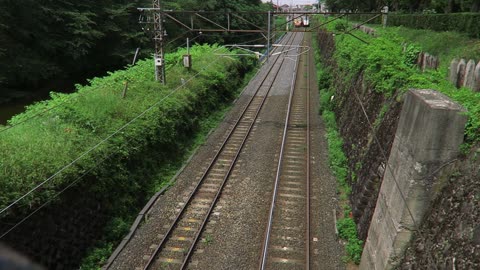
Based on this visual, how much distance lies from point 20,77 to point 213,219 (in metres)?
19.5

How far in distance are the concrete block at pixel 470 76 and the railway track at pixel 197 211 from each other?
843cm

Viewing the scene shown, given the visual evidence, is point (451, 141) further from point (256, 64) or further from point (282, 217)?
point (256, 64)

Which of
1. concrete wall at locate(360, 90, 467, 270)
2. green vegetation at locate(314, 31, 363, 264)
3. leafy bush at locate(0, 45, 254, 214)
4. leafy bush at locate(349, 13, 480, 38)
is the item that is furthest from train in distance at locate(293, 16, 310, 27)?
concrete wall at locate(360, 90, 467, 270)

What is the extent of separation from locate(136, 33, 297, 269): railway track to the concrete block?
8.43 m

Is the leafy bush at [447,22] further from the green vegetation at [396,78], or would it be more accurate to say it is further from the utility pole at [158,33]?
the utility pole at [158,33]

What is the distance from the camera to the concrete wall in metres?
6.76

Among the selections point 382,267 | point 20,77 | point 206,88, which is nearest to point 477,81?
point 382,267

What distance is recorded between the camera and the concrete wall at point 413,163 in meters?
6.76

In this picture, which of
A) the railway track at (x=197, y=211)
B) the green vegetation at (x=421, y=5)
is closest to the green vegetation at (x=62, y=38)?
the railway track at (x=197, y=211)

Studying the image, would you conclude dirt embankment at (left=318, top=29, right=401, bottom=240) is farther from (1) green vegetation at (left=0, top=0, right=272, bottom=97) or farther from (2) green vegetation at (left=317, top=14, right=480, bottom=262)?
(1) green vegetation at (left=0, top=0, right=272, bottom=97)

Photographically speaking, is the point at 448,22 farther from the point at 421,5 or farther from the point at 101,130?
the point at 421,5

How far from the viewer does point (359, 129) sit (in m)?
14.6

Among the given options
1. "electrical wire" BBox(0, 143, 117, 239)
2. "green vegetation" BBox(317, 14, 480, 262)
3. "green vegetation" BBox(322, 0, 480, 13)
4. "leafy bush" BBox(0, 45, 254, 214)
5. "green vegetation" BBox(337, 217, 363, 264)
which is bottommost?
"green vegetation" BBox(337, 217, 363, 264)

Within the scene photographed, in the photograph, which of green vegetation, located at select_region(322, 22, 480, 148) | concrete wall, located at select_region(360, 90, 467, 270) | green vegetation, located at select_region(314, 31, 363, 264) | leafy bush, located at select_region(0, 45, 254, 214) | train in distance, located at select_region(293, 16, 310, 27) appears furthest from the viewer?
train in distance, located at select_region(293, 16, 310, 27)
